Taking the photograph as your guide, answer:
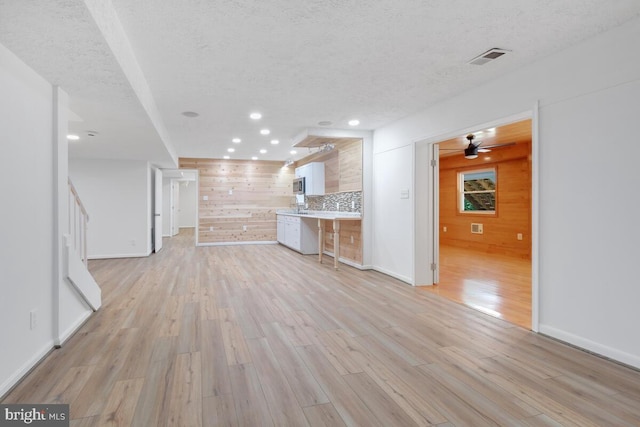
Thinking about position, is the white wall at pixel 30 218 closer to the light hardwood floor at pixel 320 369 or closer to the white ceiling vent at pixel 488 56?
the light hardwood floor at pixel 320 369

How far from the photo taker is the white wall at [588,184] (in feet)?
7.52

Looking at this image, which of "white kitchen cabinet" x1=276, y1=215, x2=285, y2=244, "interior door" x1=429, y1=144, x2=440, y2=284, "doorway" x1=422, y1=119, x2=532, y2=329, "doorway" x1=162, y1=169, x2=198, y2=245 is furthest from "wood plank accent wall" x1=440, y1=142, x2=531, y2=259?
"doorway" x1=162, y1=169, x2=198, y2=245

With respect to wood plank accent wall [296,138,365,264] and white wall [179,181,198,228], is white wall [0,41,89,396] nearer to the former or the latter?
wood plank accent wall [296,138,365,264]

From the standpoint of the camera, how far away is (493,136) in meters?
6.14

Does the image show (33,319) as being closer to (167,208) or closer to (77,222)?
(77,222)

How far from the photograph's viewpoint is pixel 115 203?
6.82 meters

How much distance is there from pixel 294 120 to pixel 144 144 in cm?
237

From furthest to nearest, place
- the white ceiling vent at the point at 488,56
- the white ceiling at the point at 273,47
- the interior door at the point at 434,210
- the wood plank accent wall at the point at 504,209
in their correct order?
1. the wood plank accent wall at the point at 504,209
2. the interior door at the point at 434,210
3. the white ceiling vent at the point at 488,56
4. the white ceiling at the point at 273,47

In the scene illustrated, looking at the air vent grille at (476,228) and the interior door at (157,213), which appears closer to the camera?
the interior door at (157,213)

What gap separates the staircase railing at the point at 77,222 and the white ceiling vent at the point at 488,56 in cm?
404

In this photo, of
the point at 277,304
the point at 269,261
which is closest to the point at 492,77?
the point at 277,304

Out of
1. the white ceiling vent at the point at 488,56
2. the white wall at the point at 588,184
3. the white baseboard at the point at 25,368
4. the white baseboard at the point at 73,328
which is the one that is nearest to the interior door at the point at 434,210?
the white wall at the point at 588,184

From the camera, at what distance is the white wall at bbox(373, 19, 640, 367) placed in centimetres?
229

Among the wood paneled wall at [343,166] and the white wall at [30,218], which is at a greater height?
the wood paneled wall at [343,166]
